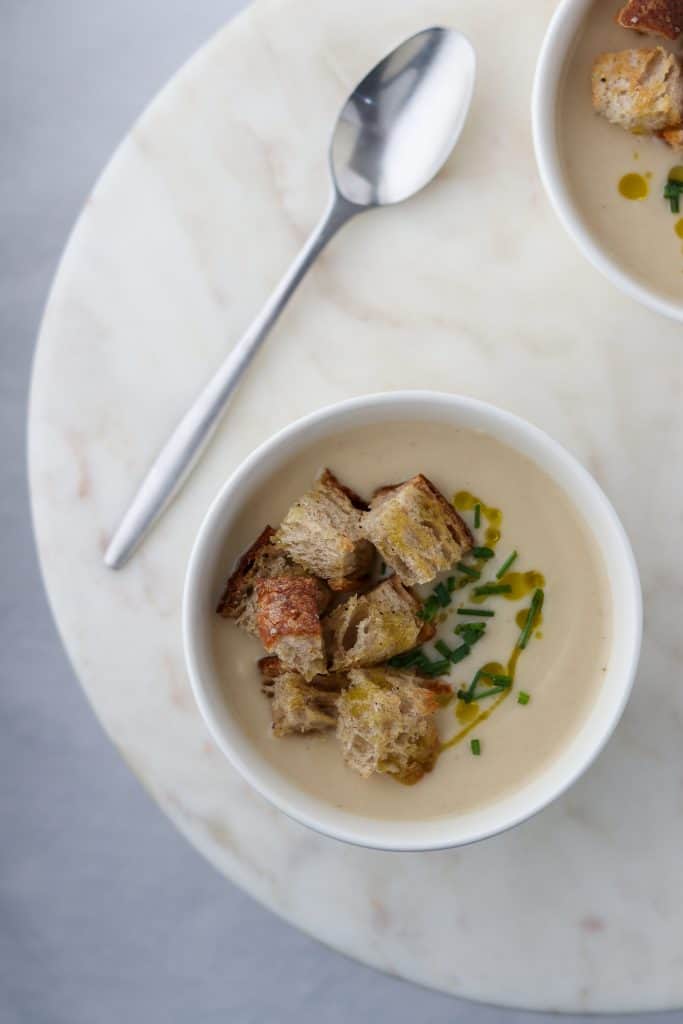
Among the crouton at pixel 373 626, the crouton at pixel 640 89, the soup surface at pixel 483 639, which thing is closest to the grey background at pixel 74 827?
the soup surface at pixel 483 639

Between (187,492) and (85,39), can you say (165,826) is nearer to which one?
(187,492)

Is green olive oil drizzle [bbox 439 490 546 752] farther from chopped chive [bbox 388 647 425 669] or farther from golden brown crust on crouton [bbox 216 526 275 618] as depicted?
golden brown crust on crouton [bbox 216 526 275 618]

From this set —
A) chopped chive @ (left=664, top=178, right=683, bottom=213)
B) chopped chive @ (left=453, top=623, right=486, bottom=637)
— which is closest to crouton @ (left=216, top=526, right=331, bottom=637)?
chopped chive @ (left=453, top=623, right=486, bottom=637)

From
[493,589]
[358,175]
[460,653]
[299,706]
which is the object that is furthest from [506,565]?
[358,175]

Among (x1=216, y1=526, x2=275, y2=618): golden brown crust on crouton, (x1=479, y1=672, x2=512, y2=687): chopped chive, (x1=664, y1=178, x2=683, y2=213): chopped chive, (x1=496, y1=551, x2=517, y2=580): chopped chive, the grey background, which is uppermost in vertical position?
(x1=664, y1=178, x2=683, y2=213): chopped chive

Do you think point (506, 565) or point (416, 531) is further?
point (506, 565)

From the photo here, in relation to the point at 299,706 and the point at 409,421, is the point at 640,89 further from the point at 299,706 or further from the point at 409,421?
the point at 299,706

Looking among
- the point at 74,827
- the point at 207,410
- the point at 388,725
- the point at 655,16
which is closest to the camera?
the point at 388,725

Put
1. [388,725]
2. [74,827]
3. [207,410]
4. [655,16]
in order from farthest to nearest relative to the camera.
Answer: [74,827]
[207,410]
[655,16]
[388,725]
